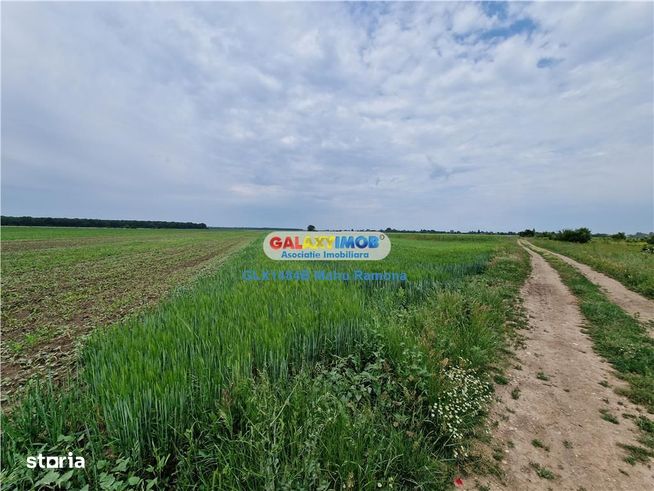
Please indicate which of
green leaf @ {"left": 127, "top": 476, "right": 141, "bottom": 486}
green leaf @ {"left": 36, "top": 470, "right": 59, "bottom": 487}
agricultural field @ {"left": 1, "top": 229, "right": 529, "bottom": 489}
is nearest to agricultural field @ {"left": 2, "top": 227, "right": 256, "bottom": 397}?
agricultural field @ {"left": 1, "top": 229, "right": 529, "bottom": 489}

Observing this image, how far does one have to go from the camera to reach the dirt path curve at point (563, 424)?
244cm

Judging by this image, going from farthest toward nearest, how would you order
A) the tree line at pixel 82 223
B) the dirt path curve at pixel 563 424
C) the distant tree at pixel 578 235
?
the tree line at pixel 82 223
the distant tree at pixel 578 235
the dirt path curve at pixel 563 424

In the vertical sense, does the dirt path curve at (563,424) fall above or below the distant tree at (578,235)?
below

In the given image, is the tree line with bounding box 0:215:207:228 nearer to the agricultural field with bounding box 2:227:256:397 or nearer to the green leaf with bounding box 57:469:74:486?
the agricultural field with bounding box 2:227:256:397

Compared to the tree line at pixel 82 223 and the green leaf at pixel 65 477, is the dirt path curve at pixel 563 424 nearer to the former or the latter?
the green leaf at pixel 65 477

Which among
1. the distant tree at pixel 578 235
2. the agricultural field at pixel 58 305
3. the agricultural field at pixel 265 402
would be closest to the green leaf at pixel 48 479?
the agricultural field at pixel 265 402

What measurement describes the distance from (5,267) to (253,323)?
64.7 feet

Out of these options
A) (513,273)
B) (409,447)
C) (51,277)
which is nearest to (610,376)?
(409,447)

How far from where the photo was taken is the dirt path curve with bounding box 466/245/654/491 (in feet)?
7.99

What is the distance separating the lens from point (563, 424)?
314 cm

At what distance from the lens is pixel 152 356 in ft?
10.1

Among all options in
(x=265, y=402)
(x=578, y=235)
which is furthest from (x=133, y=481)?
(x=578, y=235)

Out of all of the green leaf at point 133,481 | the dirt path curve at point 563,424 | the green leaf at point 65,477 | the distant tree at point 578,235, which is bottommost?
the dirt path curve at point 563,424

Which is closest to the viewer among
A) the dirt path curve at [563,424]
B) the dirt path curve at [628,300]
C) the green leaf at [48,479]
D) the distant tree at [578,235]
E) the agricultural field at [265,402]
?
the green leaf at [48,479]
